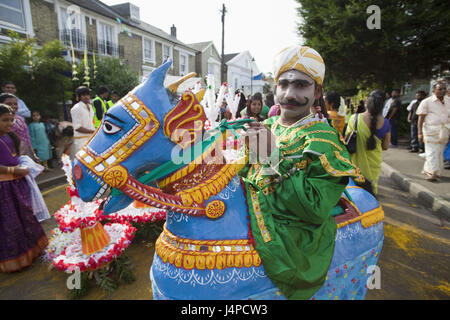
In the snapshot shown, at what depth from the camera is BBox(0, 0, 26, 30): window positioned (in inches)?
434

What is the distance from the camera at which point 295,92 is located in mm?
1572

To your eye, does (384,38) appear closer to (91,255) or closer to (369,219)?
(369,219)

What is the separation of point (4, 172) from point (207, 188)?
3230mm

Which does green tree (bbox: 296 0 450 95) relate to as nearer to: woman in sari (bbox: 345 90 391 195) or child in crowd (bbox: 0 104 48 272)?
woman in sari (bbox: 345 90 391 195)

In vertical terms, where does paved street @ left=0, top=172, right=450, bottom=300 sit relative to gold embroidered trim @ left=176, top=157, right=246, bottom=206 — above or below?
below

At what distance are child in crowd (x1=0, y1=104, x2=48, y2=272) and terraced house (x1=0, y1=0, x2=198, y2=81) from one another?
8.47 m

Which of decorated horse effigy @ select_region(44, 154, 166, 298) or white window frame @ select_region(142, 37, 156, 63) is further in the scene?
white window frame @ select_region(142, 37, 156, 63)

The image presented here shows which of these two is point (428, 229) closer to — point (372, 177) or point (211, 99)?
point (372, 177)

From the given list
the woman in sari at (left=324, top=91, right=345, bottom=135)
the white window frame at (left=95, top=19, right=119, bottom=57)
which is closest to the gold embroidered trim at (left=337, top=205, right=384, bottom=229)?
the woman in sari at (left=324, top=91, right=345, bottom=135)

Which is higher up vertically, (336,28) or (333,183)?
(336,28)

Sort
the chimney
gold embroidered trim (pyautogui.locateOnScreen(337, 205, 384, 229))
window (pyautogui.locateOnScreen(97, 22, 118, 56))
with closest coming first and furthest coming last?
gold embroidered trim (pyautogui.locateOnScreen(337, 205, 384, 229)), window (pyautogui.locateOnScreen(97, 22, 118, 56)), the chimney

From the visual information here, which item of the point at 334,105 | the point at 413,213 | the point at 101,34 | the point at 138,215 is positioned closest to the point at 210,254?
the point at 138,215

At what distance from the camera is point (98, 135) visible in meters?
1.30

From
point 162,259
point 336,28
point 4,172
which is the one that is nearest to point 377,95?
point 162,259
